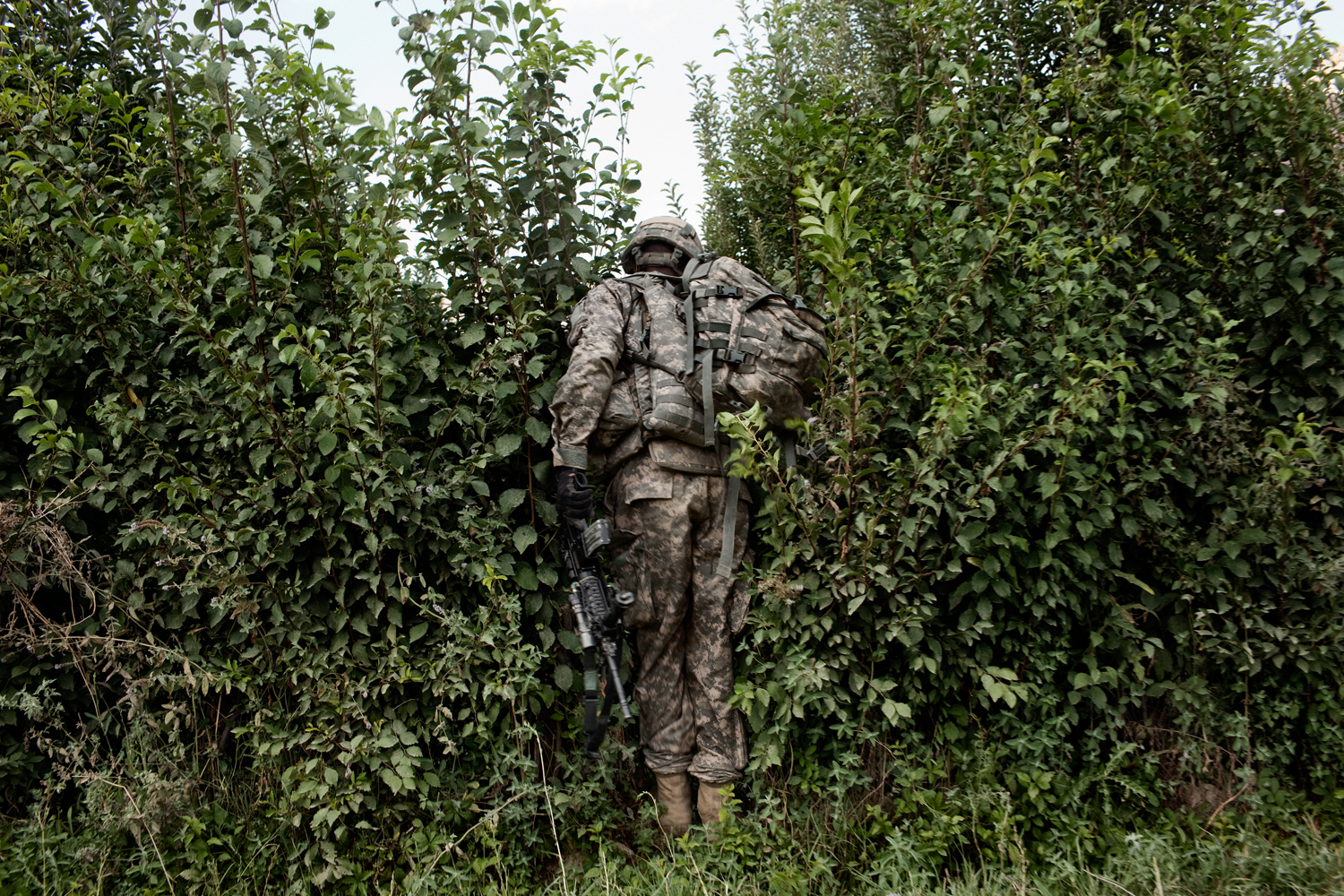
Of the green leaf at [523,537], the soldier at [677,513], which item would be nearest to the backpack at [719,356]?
the soldier at [677,513]

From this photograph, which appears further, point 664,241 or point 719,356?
point 664,241

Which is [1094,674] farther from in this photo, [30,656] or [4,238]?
[4,238]

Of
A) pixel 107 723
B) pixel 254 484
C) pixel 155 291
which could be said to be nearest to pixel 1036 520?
pixel 254 484

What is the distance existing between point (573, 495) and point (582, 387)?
442mm

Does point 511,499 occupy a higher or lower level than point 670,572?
higher

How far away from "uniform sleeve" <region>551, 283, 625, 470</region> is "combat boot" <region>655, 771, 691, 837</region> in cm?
142

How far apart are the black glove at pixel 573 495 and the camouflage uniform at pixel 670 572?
10 cm

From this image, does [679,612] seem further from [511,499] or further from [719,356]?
[719,356]

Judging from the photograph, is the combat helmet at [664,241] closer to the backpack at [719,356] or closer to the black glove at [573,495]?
the backpack at [719,356]

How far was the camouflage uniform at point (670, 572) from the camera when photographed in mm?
3416

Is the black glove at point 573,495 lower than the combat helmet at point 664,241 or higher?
lower

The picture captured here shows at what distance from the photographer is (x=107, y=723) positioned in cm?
335

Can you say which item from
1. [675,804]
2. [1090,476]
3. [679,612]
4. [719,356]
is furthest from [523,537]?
[1090,476]

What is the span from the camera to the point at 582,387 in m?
3.29
